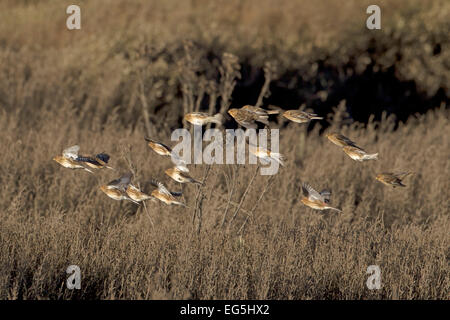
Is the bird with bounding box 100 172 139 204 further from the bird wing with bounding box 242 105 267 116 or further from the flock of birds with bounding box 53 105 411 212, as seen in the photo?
the bird wing with bounding box 242 105 267 116

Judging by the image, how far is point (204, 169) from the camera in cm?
420

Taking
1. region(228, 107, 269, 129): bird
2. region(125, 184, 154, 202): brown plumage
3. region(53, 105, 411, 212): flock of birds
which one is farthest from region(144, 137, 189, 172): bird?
region(228, 107, 269, 129): bird

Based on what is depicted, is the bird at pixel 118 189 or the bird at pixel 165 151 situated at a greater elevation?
the bird at pixel 165 151

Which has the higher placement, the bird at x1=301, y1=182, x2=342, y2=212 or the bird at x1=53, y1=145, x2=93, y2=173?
the bird at x1=53, y1=145, x2=93, y2=173

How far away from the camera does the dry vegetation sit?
328 centimetres

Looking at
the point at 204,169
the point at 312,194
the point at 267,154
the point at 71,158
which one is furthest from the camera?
the point at 204,169

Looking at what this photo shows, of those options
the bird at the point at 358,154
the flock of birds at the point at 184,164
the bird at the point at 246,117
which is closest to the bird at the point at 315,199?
the flock of birds at the point at 184,164

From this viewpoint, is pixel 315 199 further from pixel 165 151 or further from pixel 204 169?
pixel 204 169

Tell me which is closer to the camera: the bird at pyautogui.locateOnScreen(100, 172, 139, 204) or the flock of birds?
the flock of birds

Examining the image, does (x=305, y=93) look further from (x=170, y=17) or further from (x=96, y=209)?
(x=96, y=209)

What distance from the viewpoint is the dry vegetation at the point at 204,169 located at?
3.28 m

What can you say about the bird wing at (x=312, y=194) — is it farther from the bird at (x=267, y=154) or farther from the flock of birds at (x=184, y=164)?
the bird at (x=267, y=154)

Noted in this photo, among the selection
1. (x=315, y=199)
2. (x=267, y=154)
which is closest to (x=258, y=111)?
(x=267, y=154)

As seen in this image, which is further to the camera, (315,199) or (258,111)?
(315,199)
